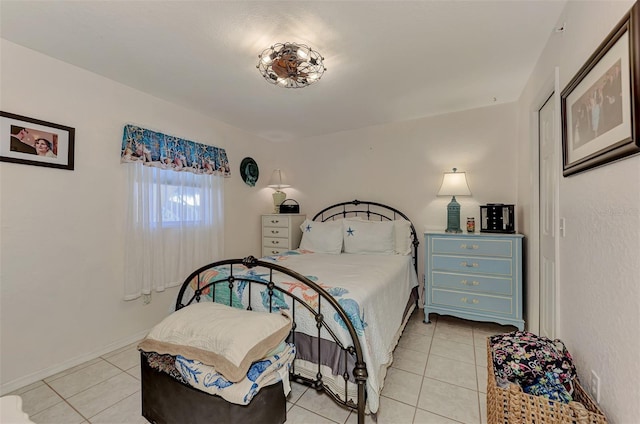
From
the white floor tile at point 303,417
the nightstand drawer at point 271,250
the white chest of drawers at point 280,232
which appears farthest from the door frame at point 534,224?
the nightstand drawer at point 271,250

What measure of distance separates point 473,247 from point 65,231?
3653mm

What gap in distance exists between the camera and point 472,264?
2793 millimetres

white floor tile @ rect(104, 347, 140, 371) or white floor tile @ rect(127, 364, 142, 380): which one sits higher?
white floor tile @ rect(104, 347, 140, 371)

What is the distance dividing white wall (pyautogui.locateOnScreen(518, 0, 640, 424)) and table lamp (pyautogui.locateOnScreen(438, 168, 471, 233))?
142 centimetres

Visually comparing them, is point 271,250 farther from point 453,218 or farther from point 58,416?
point 58,416

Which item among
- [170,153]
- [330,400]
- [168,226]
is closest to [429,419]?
[330,400]

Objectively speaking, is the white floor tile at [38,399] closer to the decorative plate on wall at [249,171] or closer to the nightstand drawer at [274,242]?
the nightstand drawer at [274,242]

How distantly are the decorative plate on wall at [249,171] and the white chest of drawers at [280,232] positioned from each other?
1.85 feet

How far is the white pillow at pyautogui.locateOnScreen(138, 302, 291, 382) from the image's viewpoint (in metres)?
1.28

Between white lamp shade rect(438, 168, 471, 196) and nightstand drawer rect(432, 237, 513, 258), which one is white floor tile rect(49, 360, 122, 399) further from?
white lamp shade rect(438, 168, 471, 196)

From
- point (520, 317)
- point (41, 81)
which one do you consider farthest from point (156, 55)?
point (520, 317)

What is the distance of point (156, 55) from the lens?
6.91ft

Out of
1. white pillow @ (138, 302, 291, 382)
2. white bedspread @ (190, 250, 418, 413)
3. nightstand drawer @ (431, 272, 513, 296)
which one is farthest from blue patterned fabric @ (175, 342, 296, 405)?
nightstand drawer @ (431, 272, 513, 296)

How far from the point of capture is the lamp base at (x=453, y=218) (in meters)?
3.08
